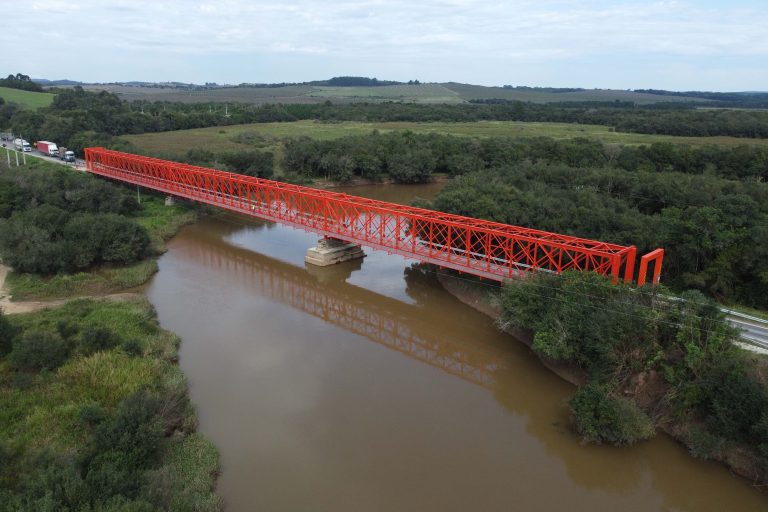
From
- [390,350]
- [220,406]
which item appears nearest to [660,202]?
[390,350]

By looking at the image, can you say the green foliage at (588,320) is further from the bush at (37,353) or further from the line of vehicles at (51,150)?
the line of vehicles at (51,150)

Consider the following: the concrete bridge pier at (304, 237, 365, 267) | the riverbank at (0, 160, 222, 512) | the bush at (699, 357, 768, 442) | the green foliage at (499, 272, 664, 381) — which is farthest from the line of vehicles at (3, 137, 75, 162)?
the bush at (699, 357, 768, 442)

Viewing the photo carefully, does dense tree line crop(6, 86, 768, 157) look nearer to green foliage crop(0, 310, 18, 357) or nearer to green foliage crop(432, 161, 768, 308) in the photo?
green foliage crop(0, 310, 18, 357)

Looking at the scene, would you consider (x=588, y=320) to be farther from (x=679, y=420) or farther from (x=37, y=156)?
(x=37, y=156)

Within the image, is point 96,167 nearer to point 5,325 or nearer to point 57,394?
point 5,325

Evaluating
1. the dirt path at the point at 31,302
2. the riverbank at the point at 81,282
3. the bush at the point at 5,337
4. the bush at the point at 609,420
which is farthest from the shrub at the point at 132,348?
the bush at the point at 609,420
